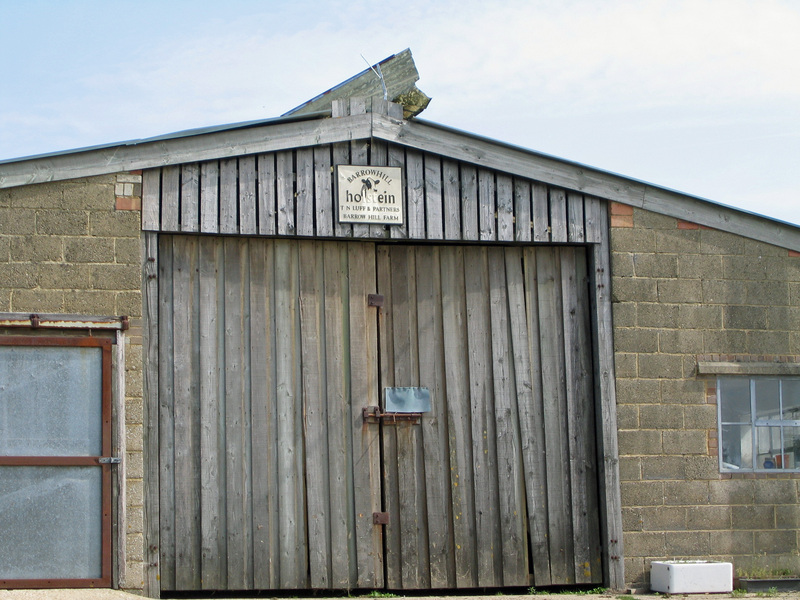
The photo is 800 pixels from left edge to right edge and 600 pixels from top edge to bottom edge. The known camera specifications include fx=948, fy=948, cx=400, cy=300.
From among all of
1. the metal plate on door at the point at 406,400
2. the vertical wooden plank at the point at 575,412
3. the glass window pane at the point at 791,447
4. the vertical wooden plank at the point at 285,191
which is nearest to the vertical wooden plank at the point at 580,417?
the vertical wooden plank at the point at 575,412

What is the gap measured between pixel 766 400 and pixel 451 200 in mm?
3308

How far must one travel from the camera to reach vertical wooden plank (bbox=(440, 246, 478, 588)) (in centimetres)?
795

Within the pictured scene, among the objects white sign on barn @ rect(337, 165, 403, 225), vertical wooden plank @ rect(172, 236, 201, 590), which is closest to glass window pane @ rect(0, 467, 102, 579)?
vertical wooden plank @ rect(172, 236, 201, 590)

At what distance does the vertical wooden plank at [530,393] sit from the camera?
8.05 m

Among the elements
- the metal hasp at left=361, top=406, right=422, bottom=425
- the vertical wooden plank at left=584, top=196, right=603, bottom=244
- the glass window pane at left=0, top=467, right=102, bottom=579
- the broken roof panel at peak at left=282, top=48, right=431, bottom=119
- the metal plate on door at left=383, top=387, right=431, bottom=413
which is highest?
the broken roof panel at peak at left=282, top=48, right=431, bottom=119

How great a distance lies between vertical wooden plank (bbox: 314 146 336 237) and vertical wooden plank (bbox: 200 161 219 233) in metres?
0.81

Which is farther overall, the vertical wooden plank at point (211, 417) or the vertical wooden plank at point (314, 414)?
the vertical wooden plank at point (314, 414)

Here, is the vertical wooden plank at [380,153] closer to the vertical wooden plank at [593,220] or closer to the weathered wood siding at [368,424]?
the weathered wood siding at [368,424]

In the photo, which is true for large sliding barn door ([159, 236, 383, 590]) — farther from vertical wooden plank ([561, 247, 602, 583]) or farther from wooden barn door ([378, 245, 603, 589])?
vertical wooden plank ([561, 247, 602, 583])

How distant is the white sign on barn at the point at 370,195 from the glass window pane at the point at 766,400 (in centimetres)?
351

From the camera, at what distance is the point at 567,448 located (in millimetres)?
8164

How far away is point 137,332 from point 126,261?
57 cm

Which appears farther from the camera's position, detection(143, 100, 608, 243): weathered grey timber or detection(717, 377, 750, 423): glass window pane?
detection(717, 377, 750, 423): glass window pane

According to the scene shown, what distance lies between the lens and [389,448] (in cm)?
795
